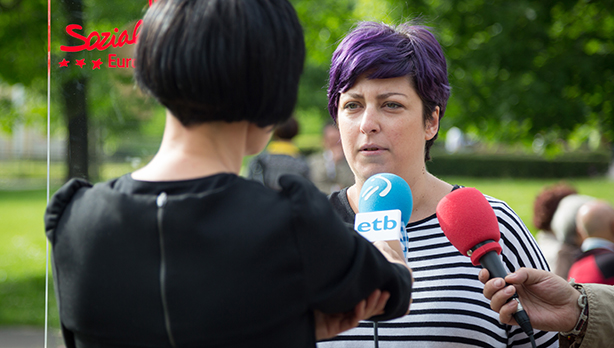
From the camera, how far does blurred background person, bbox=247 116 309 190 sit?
5652 mm

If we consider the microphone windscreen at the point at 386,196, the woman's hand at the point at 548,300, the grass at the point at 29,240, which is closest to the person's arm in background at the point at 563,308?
the woman's hand at the point at 548,300

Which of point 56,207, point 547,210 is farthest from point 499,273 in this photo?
point 547,210

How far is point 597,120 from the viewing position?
6.33 metres

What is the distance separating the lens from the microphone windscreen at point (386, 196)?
1.58 m

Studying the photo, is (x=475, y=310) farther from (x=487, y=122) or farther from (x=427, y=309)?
(x=487, y=122)

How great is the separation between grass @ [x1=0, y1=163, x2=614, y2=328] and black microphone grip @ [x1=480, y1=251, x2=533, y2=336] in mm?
1710

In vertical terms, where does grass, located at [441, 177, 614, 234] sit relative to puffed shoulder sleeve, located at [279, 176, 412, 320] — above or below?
above

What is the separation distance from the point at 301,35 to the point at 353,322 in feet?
2.11

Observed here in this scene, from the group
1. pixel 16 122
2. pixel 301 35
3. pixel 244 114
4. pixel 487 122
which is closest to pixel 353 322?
pixel 244 114

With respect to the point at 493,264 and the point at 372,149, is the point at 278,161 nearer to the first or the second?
the point at 372,149

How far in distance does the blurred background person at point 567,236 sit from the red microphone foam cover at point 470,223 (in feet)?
9.56

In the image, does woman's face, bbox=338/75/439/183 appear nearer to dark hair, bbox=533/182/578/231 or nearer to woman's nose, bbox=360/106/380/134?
woman's nose, bbox=360/106/380/134

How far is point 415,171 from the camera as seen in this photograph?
7.04 ft

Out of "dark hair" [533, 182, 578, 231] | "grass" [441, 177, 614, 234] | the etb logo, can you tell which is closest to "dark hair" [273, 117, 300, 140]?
"dark hair" [533, 182, 578, 231]
